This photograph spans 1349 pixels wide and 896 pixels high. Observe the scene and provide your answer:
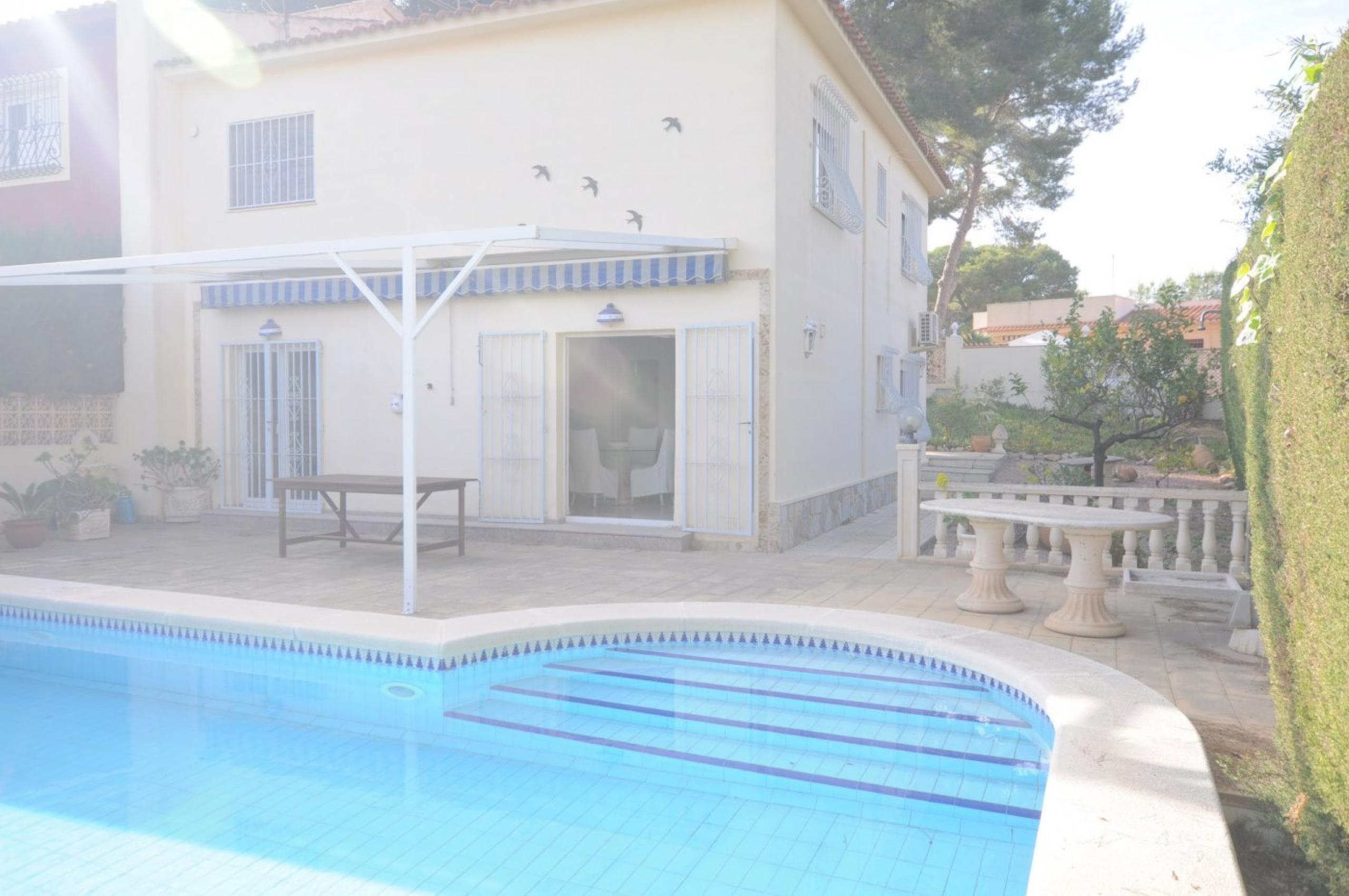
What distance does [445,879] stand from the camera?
4465mm

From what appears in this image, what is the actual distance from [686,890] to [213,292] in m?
12.6

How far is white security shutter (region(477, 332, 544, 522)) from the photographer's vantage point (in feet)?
41.4

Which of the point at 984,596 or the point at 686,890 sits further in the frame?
the point at 984,596

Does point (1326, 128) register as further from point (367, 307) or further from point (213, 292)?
point (213, 292)

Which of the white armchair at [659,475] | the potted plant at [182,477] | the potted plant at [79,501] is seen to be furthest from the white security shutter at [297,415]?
the white armchair at [659,475]

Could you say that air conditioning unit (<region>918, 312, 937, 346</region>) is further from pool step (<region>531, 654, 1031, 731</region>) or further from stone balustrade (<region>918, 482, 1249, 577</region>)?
pool step (<region>531, 654, 1031, 731</region>)

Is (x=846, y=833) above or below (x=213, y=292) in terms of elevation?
below

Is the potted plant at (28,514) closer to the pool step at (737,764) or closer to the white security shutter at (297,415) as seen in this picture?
the white security shutter at (297,415)

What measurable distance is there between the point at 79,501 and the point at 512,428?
604 centimetres

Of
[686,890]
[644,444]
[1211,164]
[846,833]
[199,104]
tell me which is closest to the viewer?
[686,890]

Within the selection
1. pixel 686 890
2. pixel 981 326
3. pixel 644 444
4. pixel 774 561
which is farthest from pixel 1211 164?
pixel 981 326

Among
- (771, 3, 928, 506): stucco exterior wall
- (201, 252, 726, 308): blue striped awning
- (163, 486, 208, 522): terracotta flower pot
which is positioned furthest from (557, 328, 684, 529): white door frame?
(163, 486, 208, 522): terracotta flower pot

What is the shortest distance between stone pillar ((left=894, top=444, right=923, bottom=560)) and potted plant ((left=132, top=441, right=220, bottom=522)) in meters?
10.0

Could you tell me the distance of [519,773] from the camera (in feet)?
18.8
